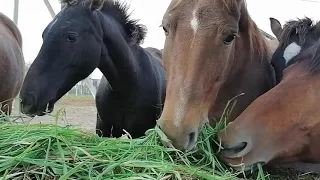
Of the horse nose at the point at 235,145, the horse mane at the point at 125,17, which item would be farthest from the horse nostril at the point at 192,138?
the horse mane at the point at 125,17

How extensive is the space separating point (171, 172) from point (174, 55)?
730mm

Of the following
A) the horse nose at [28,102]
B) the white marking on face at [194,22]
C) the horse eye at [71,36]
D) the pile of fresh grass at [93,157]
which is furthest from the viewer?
the horse eye at [71,36]

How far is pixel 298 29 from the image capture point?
102 inches

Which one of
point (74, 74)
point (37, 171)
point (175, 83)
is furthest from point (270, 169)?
point (74, 74)

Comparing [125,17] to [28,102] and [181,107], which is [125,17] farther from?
[181,107]

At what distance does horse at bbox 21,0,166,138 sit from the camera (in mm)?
3035

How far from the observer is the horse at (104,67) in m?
3.04

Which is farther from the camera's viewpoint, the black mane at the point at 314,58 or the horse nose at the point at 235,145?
the black mane at the point at 314,58

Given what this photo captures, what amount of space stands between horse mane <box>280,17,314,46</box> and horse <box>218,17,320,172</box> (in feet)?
1.10

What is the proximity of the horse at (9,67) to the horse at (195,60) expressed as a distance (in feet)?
7.28

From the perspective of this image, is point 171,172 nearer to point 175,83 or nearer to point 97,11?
point 175,83

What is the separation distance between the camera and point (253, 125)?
1904 mm

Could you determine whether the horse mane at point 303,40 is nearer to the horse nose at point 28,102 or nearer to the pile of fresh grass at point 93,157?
the pile of fresh grass at point 93,157

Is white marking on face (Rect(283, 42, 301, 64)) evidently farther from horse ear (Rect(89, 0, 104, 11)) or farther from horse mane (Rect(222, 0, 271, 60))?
horse ear (Rect(89, 0, 104, 11))
